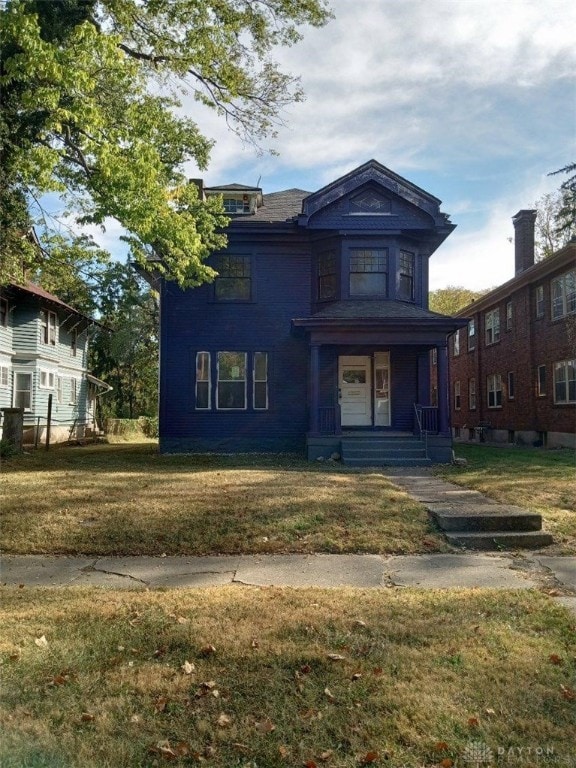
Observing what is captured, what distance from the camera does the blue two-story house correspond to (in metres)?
16.3

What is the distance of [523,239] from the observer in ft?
78.1

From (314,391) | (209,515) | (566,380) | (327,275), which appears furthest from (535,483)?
(566,380)

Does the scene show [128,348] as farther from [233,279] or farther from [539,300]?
[539,300]

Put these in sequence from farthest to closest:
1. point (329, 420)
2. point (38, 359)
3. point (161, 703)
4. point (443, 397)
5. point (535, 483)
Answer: point (38, 359), point (329, 420), point (443, 397), point (535, 483), point (161, 703)

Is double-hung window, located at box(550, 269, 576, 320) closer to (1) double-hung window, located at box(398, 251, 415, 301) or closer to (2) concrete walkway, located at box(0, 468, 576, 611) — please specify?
(1) double-hung window, located at box(398, 251, 415, 301)

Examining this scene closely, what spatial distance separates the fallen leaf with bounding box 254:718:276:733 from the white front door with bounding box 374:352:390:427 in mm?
14075

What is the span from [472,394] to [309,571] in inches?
951

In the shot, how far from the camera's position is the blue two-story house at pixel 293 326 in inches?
641

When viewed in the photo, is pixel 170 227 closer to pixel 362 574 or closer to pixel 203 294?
pixel 203 294

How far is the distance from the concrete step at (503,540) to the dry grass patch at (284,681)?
1982 mm

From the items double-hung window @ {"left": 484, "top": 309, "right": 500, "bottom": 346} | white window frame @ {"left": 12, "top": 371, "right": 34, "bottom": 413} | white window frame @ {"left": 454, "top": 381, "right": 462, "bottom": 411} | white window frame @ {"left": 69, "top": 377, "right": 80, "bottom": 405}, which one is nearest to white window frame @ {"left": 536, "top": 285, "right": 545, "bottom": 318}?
double-hung window @ {"left": 484, "top": 309, "right": 500, "bottom": 346}

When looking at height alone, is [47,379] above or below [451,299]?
below

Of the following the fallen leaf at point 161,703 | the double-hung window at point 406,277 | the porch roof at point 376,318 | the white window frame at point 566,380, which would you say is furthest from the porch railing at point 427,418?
the fallen leaf at point 161,703

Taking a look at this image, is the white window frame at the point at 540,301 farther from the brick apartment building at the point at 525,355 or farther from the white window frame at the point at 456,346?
the white window frame at the point at 456,346
